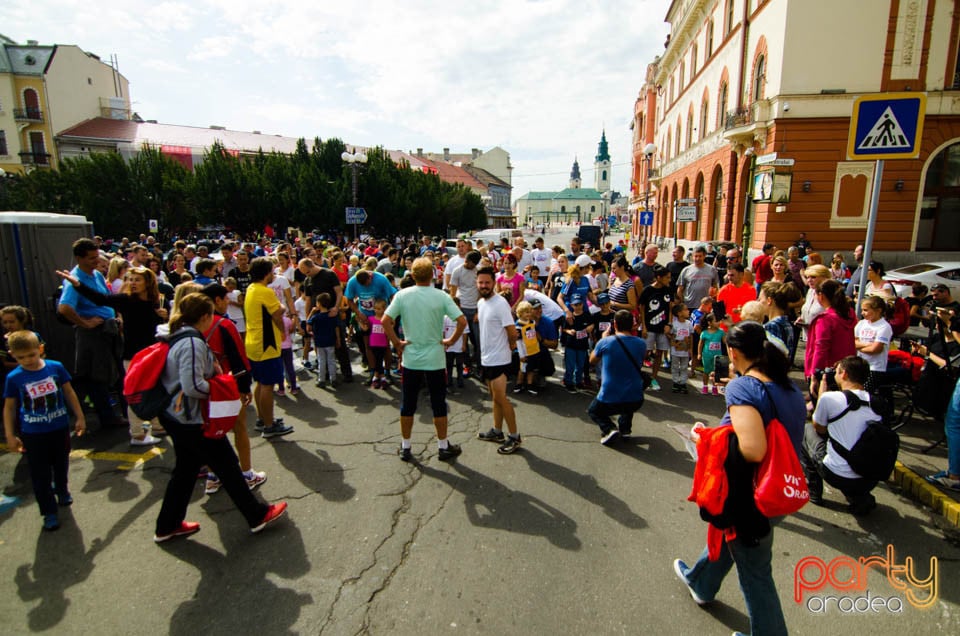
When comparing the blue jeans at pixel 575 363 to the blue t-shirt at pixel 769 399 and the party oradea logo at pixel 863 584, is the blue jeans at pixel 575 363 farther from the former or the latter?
the blue t-shirt at pixel 769 399

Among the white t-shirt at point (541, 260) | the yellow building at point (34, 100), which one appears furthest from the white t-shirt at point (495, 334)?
the yellow building at point (34, 100)

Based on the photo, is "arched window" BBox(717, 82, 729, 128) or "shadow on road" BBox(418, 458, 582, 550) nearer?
"shadow on road" BBox(418, 458, 582, 550)

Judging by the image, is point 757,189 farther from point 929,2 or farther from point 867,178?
point 929,2

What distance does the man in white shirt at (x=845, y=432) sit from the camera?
3.79 metres

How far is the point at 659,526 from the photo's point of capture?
12.4ft

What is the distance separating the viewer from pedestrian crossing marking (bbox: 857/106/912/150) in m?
4.92

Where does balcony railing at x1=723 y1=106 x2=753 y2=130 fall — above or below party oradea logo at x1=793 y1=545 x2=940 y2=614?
above

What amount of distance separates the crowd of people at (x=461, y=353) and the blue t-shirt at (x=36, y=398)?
11 millimetres

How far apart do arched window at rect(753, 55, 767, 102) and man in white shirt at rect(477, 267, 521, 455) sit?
1975cm

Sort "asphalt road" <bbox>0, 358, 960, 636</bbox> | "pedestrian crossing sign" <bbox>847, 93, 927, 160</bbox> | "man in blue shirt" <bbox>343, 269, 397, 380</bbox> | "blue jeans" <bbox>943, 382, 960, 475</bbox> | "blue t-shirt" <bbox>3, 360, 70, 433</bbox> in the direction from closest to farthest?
"asphalt road" <bbox>0, 358, 960, 636</bbox>
"blue t-shirt" <bbox>3, 360, 70, 433</bbox>
"blue jeans" <bbox>943, 382, 960, 475</bbox>
"pedestrian crossing sign" <bbox>847, 93, 927, 160</bbox>
"man in blue shirt" <bbox>343, 269, 397, 380</bbox>

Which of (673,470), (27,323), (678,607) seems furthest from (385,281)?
(678,607)

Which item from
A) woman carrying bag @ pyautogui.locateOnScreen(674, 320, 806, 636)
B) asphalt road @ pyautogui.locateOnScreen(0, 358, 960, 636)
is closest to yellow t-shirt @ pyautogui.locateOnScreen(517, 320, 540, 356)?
asphalt road @ pyautogui.locateOnScreen(0, 358, 960, 636)

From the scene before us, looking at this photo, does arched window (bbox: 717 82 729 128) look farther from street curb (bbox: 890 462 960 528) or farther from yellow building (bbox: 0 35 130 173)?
yellow building (bbox: 0 35 130 173)

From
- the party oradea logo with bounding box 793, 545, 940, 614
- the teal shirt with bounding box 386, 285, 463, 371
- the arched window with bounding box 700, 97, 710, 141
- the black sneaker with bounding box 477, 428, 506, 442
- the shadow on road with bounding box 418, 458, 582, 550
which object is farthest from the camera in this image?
the arched window with bounding box 700, 97, 710, 141
